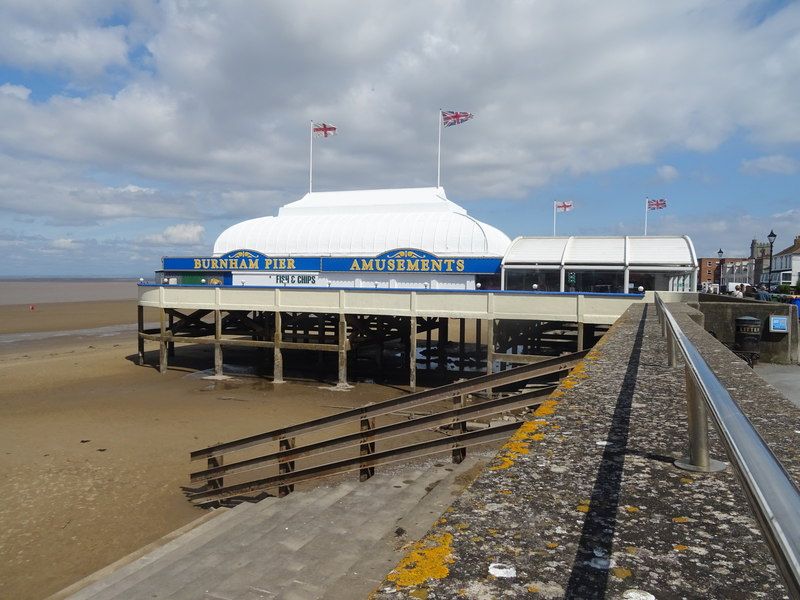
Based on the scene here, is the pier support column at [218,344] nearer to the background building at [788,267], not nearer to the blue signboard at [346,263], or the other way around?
the blue signboard at [346,263]

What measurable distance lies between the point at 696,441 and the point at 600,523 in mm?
792

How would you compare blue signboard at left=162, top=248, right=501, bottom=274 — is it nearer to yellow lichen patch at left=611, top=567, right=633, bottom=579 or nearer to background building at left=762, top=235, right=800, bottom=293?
yellow lichen patch at left=611, top=567, right=633, bottom=579

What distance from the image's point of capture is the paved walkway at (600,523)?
1.60m

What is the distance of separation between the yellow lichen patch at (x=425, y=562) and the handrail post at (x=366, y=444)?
6270mm

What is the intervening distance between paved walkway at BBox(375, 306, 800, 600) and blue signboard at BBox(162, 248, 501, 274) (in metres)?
19.0

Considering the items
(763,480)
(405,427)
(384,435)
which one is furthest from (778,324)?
(763,480)

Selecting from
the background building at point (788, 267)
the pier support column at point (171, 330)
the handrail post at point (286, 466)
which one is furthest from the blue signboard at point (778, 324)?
the background building at point (788, 267)

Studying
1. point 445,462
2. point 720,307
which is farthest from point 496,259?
point 445,462

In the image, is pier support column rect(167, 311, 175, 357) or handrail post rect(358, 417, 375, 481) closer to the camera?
handrail post rect(358, 417, 375, 481)

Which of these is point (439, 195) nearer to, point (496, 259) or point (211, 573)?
point (496, 259)

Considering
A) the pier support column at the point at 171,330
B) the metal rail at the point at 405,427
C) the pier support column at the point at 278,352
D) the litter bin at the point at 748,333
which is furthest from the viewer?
the pier support column at the point at 171,330

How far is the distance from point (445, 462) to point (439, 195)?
64.7 ft

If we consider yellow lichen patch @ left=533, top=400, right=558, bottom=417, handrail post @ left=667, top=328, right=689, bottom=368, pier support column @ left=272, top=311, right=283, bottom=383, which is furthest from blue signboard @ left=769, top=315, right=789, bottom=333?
pier support column @ left=272, top=311, right=283, bottom=383

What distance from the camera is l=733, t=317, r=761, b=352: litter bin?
474 inches
